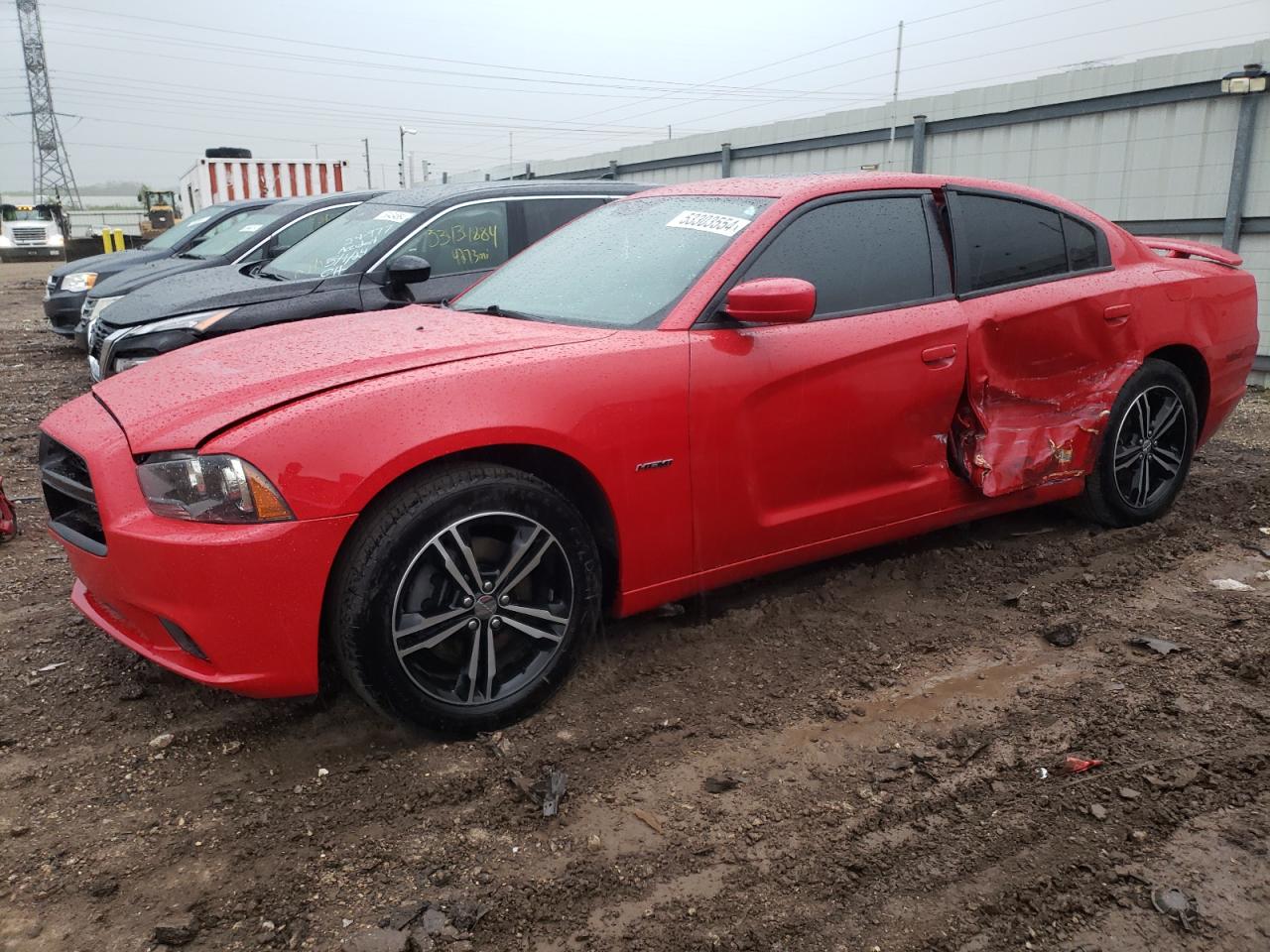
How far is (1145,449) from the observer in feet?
15.0

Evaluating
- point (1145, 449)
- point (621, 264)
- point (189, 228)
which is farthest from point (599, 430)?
point (189, 228)

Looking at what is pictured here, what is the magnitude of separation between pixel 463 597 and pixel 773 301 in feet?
4.31

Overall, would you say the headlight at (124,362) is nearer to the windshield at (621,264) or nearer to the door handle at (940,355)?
the windshield at (621,264)

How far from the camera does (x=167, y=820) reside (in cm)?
252

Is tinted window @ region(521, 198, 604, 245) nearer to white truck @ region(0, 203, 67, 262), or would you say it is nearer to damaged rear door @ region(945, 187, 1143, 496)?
damaged rear door @ region(945, 187, 1143, 496)

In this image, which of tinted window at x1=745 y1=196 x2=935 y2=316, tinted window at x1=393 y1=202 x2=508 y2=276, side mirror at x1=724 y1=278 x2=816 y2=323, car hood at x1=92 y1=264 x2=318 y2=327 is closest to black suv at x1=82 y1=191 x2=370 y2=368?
car hood at x1=92 y1=264 x2=318 y2=327

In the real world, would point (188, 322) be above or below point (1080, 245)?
below

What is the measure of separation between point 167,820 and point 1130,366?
4.12 m

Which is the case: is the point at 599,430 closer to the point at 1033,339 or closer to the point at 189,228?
the point at 1033,339

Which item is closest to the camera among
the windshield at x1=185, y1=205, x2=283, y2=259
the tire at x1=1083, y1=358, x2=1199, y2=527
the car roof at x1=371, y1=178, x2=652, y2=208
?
the tire at x1=1083, y1=358, x2=1199, y2=527

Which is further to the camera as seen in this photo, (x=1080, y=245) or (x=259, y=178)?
(x=259, y=178)

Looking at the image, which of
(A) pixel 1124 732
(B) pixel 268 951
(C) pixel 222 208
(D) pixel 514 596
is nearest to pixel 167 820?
(B) pixel 268 951

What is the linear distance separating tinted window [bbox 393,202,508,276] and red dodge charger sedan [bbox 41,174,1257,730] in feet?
7.92

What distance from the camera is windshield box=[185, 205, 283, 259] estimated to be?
10.2 m
